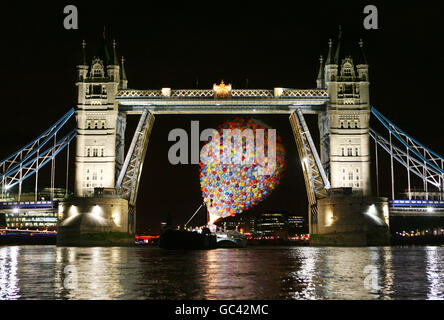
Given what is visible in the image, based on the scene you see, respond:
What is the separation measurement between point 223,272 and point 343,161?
42.4 metres

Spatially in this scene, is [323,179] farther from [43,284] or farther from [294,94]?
[43,284]

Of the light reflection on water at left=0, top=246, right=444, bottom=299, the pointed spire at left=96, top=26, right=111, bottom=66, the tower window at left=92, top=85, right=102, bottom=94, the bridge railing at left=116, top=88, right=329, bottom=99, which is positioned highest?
the pointed spire at left=96, top=26, right=111, bottom=66

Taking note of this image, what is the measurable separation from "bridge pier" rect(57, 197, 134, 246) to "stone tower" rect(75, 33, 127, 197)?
10.0ft

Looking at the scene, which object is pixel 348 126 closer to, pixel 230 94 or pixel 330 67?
pixel 330 67

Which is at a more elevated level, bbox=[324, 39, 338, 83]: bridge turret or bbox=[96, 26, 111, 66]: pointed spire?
bbox=[96, 26, 111, 66]: pointed spire

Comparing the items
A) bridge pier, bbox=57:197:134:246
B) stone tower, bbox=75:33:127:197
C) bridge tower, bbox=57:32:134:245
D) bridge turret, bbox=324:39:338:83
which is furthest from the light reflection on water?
bridge turret, bbox=324:39:338:83

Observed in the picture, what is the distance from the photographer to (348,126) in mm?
66125

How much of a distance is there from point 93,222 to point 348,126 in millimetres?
28301

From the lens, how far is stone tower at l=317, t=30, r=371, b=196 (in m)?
65.0

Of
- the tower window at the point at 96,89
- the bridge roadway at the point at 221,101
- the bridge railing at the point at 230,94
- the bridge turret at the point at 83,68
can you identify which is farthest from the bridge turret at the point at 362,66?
the bridge turret at the point at 83,68

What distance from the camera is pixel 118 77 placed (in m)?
67.4

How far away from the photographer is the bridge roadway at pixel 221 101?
6375cm

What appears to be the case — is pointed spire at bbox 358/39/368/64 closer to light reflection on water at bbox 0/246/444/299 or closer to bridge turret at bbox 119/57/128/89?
bridge turret at bbox 119/57/128/89
